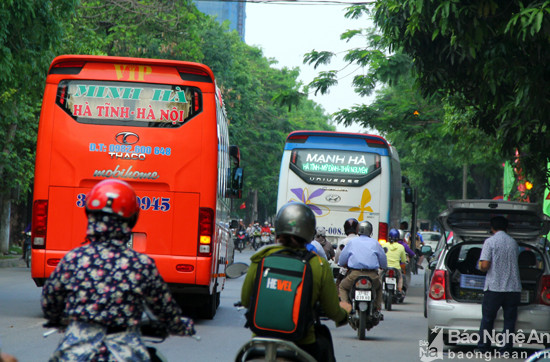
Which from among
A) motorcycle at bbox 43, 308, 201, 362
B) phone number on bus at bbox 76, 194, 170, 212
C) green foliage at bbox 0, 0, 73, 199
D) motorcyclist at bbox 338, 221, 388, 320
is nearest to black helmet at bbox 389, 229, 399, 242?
motorcyclist at bbox 338, 221, 388, 320

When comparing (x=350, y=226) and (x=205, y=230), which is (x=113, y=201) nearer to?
(x=205, y=230)

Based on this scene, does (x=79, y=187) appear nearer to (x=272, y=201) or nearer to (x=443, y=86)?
(x=443, y=86)

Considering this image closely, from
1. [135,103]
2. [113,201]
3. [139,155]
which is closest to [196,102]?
[135,103]

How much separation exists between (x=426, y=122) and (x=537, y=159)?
12.9m

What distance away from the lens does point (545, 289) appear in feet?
35.7

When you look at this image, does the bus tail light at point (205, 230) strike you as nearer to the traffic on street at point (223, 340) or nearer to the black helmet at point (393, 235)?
the traffic on street at point (223, 340)

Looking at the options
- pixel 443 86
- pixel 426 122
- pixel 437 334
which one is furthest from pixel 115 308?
pixel 426 122

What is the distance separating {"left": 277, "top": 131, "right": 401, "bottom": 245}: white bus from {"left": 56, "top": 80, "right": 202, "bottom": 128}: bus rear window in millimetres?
8314

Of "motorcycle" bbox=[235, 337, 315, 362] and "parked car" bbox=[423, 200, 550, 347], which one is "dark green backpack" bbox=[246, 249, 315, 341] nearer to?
"motorcycle" bbox=[235, 337, 315, 362]

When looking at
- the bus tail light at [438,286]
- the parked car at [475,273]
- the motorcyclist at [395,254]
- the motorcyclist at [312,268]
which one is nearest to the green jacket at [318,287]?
the motorcyclist at [312,268]

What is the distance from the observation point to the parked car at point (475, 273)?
1088 centimetres

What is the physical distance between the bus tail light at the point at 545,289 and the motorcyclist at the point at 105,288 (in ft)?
25.2

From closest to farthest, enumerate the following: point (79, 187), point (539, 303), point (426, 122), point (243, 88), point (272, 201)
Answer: point (539, 303) → point (79, 187) → point (426, 122) → point (243, 88) → point (272, 201)

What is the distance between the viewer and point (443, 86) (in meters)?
13.4
